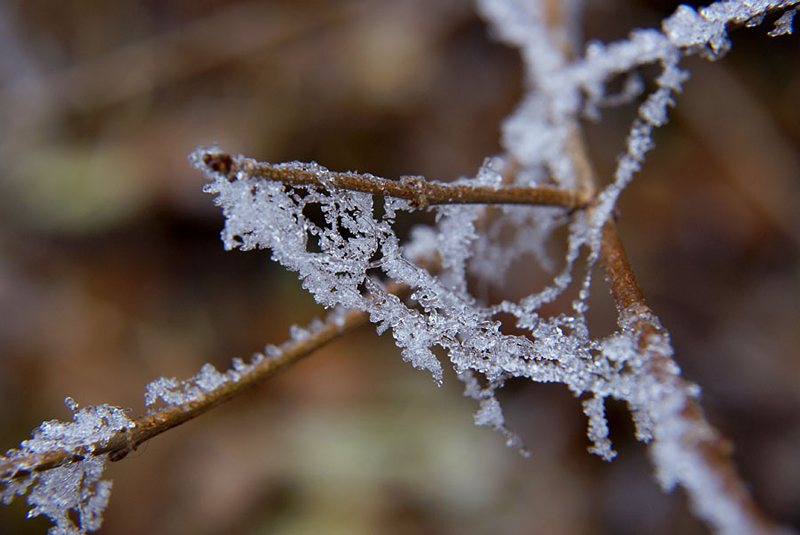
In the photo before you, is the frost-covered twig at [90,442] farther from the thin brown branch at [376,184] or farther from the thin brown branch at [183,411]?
the thin brown branch at [376,184]

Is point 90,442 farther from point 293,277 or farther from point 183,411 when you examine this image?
point 293,277

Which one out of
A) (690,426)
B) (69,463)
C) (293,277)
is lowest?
(690,426)

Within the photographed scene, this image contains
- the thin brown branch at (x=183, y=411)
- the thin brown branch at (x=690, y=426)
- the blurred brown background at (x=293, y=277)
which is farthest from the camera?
the blurred brown background at (x=293, y=277)

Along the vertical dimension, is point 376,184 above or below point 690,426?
above

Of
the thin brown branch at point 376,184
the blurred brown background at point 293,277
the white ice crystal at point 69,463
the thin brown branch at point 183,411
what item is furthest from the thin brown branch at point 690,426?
the blurred brown background at point 293,277

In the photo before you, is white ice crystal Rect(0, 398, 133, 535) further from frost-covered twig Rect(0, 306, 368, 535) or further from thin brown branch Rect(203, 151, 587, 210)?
thin brown branch Rect(203, 151, 587, 210)

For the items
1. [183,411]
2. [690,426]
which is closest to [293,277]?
[183,411]

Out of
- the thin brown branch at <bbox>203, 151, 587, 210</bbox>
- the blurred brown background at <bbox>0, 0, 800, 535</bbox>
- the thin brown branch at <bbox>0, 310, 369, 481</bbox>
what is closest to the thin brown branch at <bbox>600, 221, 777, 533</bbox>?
the thin brown branch at <bbox>203, 151, 587, 210</bbox>

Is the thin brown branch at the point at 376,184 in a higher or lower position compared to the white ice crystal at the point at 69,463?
higher
